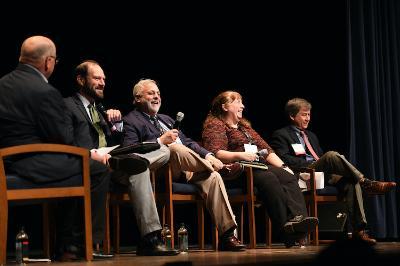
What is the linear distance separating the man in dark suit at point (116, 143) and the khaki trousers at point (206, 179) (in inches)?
3.9

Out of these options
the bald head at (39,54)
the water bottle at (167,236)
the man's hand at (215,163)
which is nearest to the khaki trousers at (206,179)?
the man's hand at (215,163)

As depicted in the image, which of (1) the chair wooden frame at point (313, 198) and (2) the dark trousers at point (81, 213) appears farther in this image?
(1) the chair wooden frame at point (313, 198)

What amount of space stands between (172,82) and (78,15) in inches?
37.8

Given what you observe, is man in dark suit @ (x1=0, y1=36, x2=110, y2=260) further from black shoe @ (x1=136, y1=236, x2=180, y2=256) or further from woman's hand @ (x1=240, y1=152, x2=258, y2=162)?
woman's hand @ (x1=240, y1=152, x2=258, y2=162)

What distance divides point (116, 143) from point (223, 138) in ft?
3.01

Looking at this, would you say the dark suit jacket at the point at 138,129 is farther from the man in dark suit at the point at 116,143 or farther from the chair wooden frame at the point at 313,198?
the chair wooden frame at the point at 313,198

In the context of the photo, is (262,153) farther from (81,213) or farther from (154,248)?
(81,213)

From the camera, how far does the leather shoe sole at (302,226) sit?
14.2ft

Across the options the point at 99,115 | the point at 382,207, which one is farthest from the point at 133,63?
the point at 382,207

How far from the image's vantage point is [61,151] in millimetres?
3164

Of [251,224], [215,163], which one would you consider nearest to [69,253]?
[215,163]

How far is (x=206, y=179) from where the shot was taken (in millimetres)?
4137

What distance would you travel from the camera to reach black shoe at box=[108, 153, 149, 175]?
11.8 feet

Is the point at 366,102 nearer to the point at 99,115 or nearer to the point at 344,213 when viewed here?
the point at 344,213
